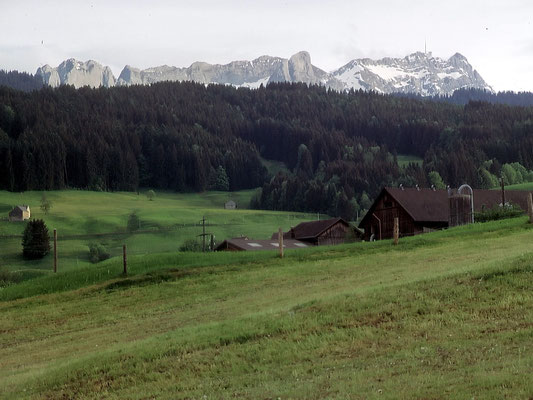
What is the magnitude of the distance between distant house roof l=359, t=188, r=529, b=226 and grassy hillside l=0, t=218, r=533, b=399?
46.7 metres

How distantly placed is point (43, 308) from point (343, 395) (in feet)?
91.0

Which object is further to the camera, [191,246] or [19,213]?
[19,213]

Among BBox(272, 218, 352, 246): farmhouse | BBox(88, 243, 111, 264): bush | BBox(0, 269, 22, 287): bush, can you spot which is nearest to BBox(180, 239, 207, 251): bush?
BBox(88, 243, 111, 264): bush

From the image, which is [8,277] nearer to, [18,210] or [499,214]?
[499,214]

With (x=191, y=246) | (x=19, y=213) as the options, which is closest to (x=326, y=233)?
(x=191, y=246)

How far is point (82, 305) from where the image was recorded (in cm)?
3931

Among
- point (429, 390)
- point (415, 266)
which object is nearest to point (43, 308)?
point (415, 266)

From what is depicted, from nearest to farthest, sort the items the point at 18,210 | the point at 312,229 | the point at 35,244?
1. the point at 312,229
2. the point at 35,244
3. the point at 18,210

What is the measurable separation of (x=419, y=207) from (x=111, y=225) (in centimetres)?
7677

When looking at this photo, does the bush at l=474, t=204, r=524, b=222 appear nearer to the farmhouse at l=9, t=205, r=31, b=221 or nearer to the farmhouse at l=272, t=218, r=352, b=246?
the farmhouse at l=272, t=218, r=352, b=246

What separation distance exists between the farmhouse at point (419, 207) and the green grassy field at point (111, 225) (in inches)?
1688

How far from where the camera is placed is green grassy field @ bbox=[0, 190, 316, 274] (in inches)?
4783

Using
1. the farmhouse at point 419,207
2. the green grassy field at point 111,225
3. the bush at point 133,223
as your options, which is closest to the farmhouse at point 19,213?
the green grassy field at point 111,225

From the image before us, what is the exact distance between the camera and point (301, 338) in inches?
866
